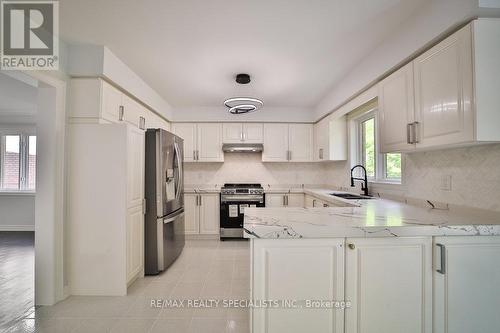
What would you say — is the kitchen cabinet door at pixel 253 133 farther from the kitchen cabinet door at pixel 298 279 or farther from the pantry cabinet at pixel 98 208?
the kitchen cabinet door at pixel 298 279

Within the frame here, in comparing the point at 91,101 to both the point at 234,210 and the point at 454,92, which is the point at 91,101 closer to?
the point at 234,210

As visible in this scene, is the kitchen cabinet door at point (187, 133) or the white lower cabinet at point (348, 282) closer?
the white lower cabinet at point (348, 282)

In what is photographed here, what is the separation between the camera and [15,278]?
8.11 ft

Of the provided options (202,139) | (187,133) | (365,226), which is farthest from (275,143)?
(365,226)

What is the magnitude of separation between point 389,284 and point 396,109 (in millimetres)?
1435

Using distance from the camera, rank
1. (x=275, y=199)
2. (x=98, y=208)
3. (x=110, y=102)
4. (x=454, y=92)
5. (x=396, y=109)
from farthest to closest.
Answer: (x=275, y=199)
(x=110, y=102)
(x=98, y=208)
(x=396, y=109)
(x=454, y=92)

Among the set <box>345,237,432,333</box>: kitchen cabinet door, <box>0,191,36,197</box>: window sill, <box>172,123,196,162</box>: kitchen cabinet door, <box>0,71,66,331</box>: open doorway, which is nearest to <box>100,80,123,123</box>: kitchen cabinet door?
<box>0,71,66,331</box>: open doorway

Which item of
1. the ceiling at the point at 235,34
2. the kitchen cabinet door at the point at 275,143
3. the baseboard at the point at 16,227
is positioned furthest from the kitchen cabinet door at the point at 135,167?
the baseboard at the point at 16,227

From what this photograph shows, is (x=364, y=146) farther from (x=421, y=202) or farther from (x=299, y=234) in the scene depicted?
(x=299, y=234)

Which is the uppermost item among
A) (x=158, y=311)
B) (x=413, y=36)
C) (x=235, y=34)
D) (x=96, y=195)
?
(x=235, y=34)

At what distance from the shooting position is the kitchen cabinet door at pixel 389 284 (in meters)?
1.21

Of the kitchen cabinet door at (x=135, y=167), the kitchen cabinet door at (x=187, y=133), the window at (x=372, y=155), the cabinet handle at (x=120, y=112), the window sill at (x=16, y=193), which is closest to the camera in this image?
the kitchen cabinet door at (x=135, y=167)

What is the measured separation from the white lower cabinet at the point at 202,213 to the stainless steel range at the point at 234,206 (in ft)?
0.42

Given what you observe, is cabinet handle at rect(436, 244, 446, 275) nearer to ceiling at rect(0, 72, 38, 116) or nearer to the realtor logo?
the realtor logo
